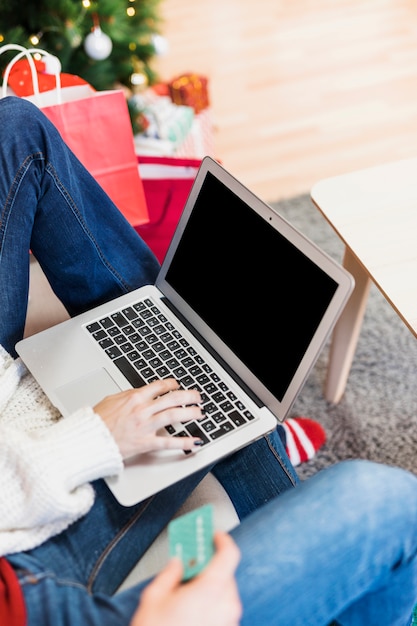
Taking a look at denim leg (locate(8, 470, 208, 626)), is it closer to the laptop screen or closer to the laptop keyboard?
the laptop keyboard

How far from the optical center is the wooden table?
1002mm

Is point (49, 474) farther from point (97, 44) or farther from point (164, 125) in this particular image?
point (164, 125)

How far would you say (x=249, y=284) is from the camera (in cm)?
101

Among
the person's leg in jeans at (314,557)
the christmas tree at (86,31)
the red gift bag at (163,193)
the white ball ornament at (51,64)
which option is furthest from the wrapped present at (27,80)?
the person's leg in jeans at (314,557)

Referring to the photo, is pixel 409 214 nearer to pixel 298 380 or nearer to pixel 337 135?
pixel 298 380

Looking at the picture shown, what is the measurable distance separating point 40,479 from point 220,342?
356 millimetres

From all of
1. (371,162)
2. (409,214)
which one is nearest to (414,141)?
(371,162)

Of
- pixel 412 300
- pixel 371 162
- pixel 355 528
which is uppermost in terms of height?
pixel 412 300

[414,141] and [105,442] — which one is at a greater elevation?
[105,442]

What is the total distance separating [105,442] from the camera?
876mm

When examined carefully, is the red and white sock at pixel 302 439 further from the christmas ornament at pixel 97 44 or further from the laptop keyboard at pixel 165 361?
the christmas ornament at pixel 97 44

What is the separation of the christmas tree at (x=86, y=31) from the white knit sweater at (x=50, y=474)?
1034mm

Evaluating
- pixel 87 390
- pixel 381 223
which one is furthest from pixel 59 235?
pixel 381 223

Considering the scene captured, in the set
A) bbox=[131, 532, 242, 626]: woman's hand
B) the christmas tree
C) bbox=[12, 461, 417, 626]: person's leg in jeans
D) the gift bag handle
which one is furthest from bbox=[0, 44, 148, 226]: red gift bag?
bbox=[131, 532, 242, 626]: woman's hand
